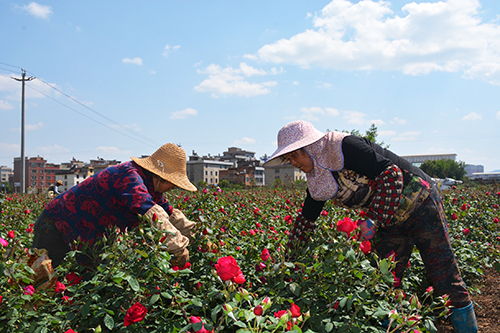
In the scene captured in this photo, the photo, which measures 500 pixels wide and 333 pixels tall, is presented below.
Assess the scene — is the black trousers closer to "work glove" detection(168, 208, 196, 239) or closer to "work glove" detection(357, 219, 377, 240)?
"work glove" detection(168, 208, 196, 239)

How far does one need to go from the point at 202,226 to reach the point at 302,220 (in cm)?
60

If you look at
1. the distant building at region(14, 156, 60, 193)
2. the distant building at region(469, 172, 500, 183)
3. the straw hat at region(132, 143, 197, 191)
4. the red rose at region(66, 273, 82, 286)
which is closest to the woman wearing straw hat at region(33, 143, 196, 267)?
the straw hat at region(132, 143, 197, 191)

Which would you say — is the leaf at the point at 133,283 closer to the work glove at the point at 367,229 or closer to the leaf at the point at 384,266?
the leaf at the point at 384,266

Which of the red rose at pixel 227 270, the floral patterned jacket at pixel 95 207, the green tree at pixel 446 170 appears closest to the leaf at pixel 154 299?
the red rose at pixel 227 270

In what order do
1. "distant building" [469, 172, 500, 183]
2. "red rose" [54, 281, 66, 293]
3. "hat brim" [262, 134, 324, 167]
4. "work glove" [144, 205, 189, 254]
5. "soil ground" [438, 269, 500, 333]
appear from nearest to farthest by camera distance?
"red rose" [54, 281, 66, 293] → "work glove" [144, 205, 189, 254] → "hat brim" [262, 134, 324, 167] → "soil ground" [438, 269, 500, 333] → "distant building" [469, 172, 500, 183]

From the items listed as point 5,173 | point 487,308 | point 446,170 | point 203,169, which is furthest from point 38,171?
point 487,308

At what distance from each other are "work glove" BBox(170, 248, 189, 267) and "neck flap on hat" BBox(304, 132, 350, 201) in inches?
32.9

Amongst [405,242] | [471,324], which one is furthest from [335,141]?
[471,324]

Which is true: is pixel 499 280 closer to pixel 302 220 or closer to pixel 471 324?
pixel 471 324

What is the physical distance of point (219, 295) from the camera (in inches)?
62.9

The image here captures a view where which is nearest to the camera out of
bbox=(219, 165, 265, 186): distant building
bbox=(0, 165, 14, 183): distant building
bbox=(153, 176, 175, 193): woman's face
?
bbox=(153, 176, 175, 193): woman's face

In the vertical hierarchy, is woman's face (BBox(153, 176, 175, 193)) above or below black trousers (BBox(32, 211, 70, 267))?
above

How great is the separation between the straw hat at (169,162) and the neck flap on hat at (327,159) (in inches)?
28.8

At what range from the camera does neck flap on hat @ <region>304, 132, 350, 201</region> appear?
7.63ft
